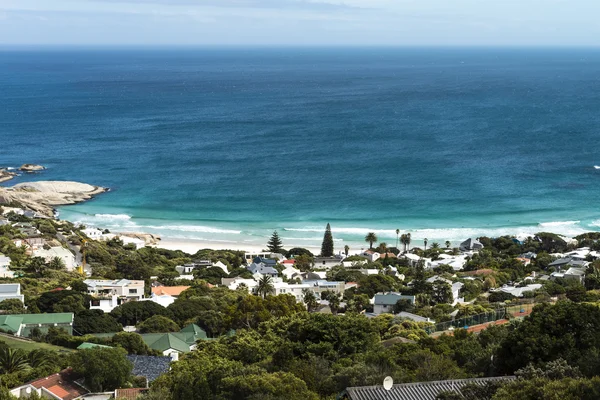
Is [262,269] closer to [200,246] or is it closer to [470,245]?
[200,246]

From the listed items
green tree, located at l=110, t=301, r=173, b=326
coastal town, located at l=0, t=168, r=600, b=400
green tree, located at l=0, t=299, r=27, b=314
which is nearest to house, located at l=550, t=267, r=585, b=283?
coastal town, located at l=0, t=168, r=600, b=400

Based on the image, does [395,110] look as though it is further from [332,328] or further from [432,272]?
[332,328]

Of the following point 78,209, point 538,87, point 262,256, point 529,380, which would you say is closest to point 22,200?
point 78,209

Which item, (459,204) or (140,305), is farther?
(459,204)

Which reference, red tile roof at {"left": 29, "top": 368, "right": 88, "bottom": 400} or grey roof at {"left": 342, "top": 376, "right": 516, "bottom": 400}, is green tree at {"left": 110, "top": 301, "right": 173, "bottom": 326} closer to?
red tile roof at {"left": 29, "top": 368, "right": 88, "bottom": 400}

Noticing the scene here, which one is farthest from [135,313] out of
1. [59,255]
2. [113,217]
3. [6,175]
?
→ [6,175]

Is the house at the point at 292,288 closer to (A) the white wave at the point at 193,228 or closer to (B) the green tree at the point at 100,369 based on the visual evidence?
(A) the white wave at the point at 193,228
